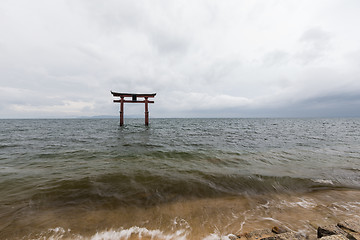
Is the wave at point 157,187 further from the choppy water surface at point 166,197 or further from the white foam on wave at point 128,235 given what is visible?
the white foam on wave at point 128,235

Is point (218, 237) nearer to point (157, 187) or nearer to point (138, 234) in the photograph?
point (138, 234)

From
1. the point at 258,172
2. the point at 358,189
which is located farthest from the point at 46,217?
the point at 358,189

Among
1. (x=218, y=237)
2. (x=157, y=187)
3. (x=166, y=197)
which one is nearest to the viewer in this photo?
(x=218, y=237)

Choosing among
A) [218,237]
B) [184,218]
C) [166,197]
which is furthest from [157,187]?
[218,237]

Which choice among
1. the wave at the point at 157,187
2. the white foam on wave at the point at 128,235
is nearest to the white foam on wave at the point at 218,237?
the white foam on wave at the point at 128,235

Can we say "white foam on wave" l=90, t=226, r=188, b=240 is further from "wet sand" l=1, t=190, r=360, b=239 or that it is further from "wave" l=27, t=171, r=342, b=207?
"wave" l=27, t=171, r=342, b=207

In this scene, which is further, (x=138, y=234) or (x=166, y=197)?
(x=166, y=197)

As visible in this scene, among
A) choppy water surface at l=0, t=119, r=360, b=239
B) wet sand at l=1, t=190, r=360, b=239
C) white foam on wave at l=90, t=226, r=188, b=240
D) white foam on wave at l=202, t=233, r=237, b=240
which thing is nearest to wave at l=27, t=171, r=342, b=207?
choppy water surface at l=0, t=119, r=360, b=239

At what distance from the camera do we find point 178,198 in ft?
13.2

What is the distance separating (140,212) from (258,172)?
5.12 meters

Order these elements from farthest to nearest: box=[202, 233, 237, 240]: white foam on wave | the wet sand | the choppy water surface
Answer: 1. the choppy water surface
2. the wet sand
3. box=[202, 233, 237, 240]: white foam on wave

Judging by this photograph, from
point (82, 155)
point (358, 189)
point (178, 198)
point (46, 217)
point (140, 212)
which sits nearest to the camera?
point (46, 217)

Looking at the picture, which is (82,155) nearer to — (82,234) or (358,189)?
(82,234)

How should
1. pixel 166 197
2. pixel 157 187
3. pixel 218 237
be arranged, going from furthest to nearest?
pixel 157 187
pixel 166 197
pixel 218 237
